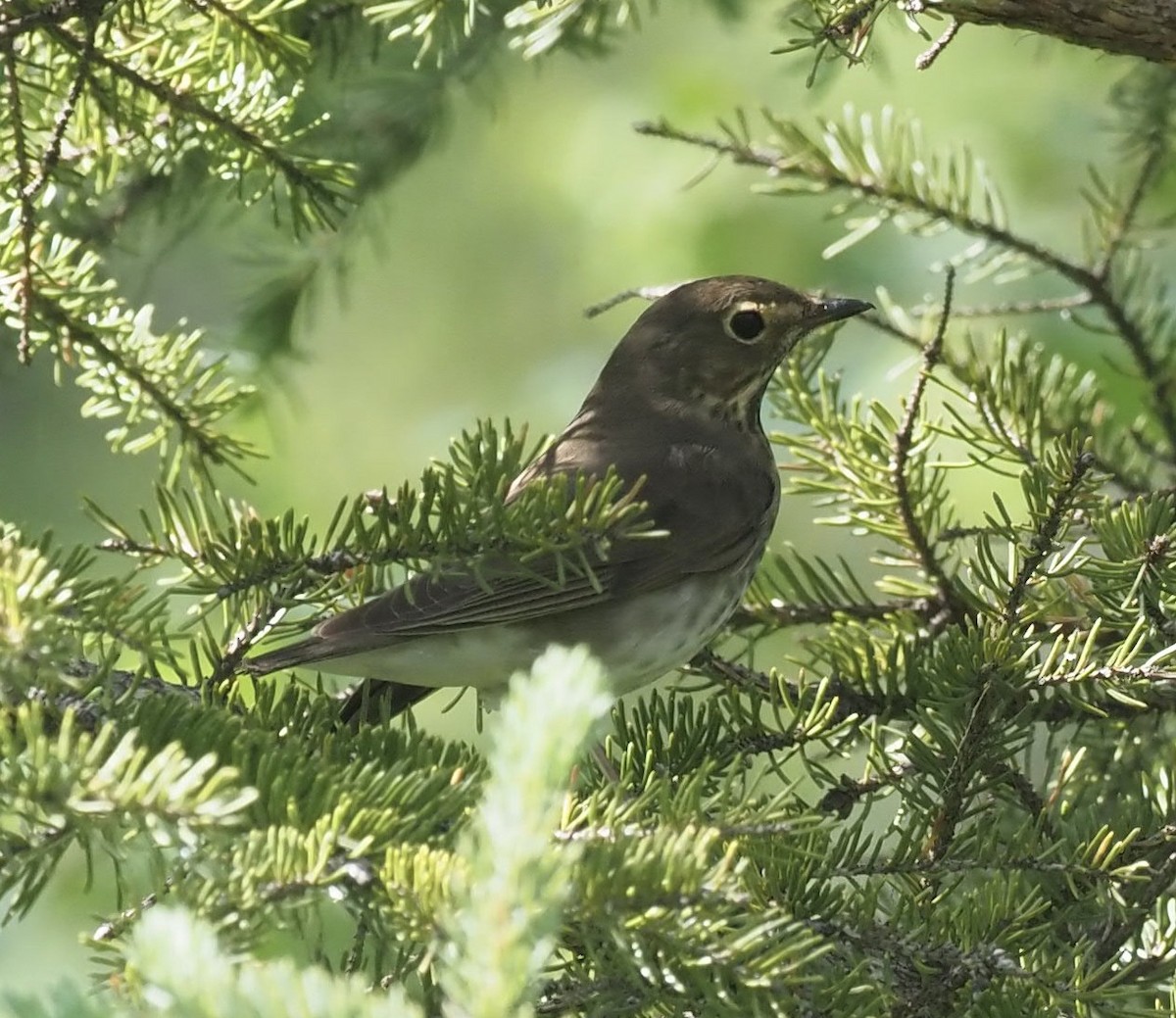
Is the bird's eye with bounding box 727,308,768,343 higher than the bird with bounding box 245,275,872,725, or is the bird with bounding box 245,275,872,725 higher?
the bird's eye with bounding box 727,308,768,343

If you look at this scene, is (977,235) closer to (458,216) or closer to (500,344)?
(500,344)

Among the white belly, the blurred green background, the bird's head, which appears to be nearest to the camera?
the white belly

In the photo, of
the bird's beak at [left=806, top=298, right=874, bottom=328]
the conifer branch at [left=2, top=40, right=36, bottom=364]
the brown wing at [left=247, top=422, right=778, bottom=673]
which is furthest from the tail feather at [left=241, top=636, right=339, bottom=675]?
the bird's beak at [left=806, top=298, right=874, bottom=328]

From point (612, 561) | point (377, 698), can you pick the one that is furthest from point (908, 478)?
point (377, 698)

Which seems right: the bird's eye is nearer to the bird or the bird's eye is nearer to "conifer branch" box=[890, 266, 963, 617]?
the bird

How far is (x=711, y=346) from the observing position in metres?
3.88

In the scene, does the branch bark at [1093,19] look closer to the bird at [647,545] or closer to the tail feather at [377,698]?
the bird at [647,545]

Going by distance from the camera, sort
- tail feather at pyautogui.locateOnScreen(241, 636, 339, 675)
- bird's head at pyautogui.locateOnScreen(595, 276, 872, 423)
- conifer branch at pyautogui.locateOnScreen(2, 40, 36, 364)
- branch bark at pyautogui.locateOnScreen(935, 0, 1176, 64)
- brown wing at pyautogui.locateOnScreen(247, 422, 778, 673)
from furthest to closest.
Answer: bird's head at pyautogui.locateOnScreen(595, 276, 872, 423) → brown wing at pyautogui.locateOnScreen(247, 422, 778, 673) → tail feather at pyautogui.locateOnScreen(241, 636, 339, 675) → conifer branch at pyautogui.locateOnScreen(2, 40, 36, 364) → branch bark at pyautogui.locateOnScreen(935, 0, 1176, 64)

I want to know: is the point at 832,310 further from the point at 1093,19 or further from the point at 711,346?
the point at 1093,19

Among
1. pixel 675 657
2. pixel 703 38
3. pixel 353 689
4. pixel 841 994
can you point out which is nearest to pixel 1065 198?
pixel 703 38

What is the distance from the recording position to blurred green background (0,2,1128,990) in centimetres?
458

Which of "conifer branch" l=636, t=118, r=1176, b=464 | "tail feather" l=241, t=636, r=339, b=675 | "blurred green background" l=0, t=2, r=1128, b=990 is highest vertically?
"blurred green background" l=0, t=2, r=1128, b=990

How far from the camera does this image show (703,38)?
260 inches

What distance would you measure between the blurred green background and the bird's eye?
1.99 ft
